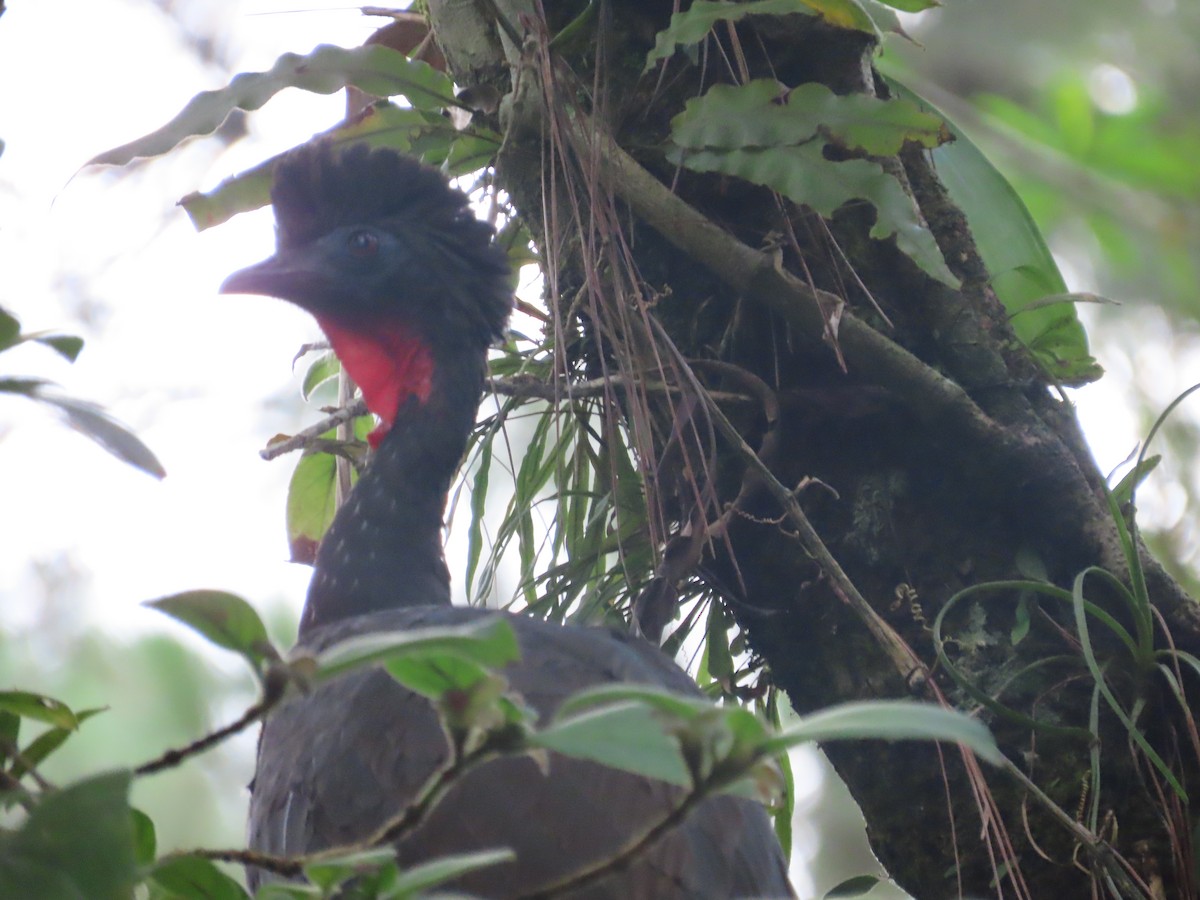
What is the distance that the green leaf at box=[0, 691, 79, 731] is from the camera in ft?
3.29

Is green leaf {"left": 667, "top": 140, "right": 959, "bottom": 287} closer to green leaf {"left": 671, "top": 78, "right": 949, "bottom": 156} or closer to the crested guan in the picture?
green leaf {"left": 671, "top": 78, "right": 949, "bottom": 156}

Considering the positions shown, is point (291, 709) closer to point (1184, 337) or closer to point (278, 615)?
point (1184, 337)

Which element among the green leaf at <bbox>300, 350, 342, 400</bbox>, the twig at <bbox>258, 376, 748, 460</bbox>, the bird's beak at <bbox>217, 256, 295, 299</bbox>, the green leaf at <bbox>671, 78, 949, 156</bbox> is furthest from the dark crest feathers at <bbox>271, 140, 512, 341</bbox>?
the green leaf at <bbox>671, 78, 949, 156</bbox>

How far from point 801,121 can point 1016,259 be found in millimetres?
641

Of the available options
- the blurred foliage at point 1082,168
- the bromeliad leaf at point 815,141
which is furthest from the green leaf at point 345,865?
the blurred foliage at point 1082,168

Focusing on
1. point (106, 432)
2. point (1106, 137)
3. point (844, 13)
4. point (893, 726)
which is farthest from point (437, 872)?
point (1106, 137)

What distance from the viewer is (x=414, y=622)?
2205mm

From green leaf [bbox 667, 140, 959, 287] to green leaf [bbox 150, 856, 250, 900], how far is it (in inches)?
61.3

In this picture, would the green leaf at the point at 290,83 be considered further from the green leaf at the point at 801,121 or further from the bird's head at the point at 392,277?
the green leaf at the point at 801,121

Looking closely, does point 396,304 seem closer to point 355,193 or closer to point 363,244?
point 363,244

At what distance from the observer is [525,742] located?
2.50 feet

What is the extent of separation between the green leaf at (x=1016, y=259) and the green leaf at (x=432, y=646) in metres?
1.83

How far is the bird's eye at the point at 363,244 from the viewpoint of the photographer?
2855mm

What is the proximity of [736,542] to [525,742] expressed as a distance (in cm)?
156
